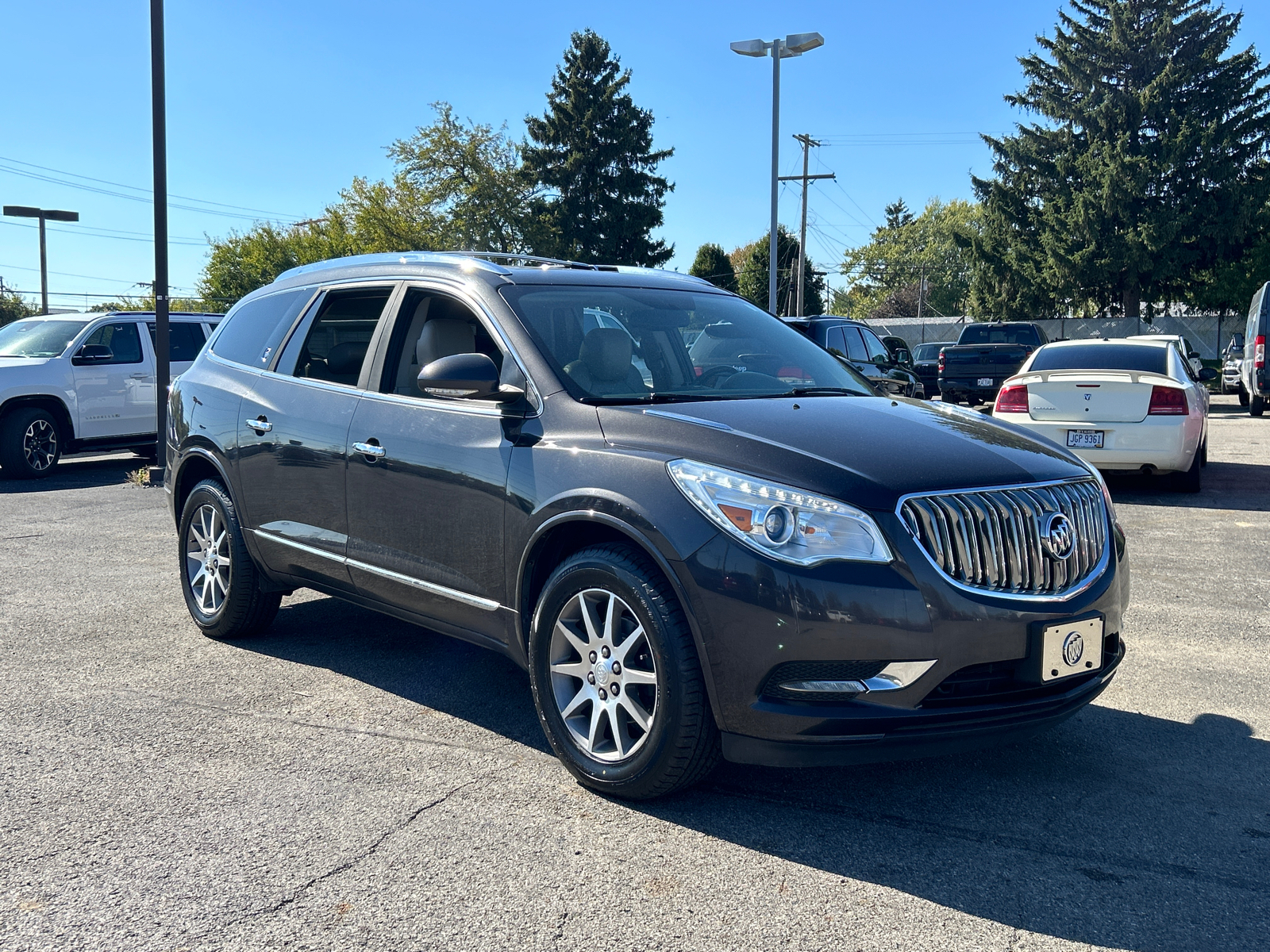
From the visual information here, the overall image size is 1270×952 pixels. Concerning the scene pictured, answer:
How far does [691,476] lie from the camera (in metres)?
3.36

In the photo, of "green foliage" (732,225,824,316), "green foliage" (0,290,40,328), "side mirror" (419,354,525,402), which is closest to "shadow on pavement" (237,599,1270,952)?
"side mirror" (419,354,525,402)

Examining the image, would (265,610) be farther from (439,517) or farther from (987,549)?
Answer: (987,549)

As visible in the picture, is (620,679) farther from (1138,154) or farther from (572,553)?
(1138,154)

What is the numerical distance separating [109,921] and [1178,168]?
46754 millimetres

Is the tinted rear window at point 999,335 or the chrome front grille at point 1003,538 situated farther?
the tinted rear window at point 999,335

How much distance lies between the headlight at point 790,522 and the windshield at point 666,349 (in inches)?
30.7

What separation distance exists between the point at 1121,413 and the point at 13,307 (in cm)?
6170

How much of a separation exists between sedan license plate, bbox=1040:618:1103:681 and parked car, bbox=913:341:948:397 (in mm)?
23305

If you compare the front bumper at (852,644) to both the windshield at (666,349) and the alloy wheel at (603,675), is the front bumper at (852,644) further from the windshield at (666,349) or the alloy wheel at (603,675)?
the windshield at (666,349)

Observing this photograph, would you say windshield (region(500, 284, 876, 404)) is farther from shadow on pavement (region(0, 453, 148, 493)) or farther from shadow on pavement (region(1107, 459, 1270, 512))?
shadow on pavement (region(0, 453, 148, 493))

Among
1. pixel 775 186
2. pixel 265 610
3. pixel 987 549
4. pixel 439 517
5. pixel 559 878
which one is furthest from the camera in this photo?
pixel 775 186

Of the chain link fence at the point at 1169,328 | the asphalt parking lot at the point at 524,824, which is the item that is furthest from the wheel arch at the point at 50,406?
the chain link fence at the point at 1169,328

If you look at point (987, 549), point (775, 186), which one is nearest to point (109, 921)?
point (987, 549)

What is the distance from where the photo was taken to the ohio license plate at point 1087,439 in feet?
32.9
